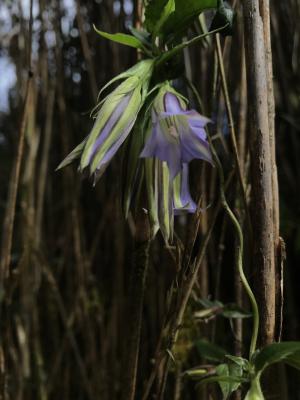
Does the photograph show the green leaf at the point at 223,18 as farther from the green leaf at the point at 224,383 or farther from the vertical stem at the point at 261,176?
the green leaf at the point at 224,383

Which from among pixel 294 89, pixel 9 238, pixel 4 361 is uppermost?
pixel 294 89

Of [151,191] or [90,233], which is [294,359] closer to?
[151,191]

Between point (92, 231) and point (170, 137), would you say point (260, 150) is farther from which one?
point (92, 231)

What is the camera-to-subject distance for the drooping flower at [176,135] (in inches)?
14.3

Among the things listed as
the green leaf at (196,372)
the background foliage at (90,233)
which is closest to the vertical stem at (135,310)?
the green leaf at (196,372)

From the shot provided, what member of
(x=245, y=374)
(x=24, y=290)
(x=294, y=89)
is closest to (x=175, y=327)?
(x=245, y=374)

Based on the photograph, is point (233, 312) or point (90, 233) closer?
point (233, 312)

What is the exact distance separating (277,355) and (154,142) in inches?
5.7

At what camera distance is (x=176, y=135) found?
0.37 meters

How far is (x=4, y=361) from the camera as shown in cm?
65

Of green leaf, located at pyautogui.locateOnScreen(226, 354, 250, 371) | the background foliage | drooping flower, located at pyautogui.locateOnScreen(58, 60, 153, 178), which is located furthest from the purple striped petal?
the background foliage

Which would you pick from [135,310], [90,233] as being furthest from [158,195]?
[90,233]

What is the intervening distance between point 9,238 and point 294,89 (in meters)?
0.59

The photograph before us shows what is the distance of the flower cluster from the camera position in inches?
14.4
